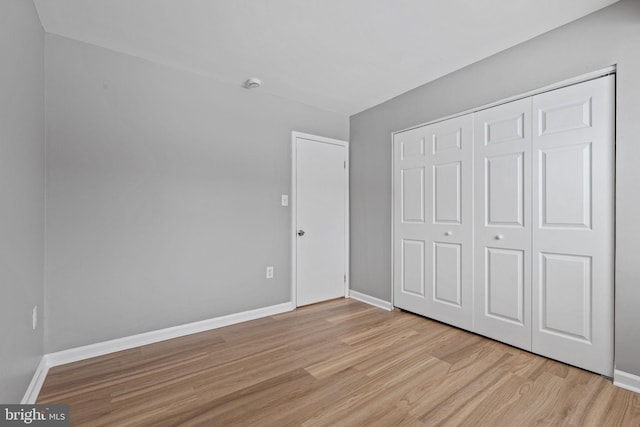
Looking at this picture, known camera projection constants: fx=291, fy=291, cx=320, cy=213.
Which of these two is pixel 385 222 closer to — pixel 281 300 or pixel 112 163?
pixel 281 300

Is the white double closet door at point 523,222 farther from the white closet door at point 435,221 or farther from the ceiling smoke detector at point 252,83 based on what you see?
the ceiling smoke detector at point 252,83

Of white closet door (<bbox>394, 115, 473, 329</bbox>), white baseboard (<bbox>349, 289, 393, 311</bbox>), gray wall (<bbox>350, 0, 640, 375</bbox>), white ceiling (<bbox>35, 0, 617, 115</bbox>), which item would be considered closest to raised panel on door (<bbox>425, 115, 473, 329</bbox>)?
white closet door (<bbox>394, 115, 473, 329</bbox>)

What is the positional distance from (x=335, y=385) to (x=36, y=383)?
6.34ft

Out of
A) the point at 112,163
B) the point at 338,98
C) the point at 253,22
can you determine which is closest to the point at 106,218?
the point at 112,163

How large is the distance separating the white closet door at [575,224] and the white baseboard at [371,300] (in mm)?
1476

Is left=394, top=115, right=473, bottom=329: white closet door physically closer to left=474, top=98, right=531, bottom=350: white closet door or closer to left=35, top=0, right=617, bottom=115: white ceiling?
left=474, top=98, right=531, bottom=350: white closet door

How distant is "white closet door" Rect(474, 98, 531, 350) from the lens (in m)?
2.35

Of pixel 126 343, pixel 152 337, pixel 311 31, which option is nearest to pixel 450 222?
pixel 311 31

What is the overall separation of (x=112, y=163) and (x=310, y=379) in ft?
7.60

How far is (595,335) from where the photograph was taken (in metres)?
2.01

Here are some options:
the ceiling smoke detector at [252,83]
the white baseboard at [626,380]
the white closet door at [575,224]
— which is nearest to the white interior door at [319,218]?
the ceiling smoke detector at [252,83]

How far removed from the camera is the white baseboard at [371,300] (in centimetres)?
349

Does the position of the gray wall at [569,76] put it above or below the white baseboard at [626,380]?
above

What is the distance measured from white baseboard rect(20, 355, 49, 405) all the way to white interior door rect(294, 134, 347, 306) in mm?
2214
